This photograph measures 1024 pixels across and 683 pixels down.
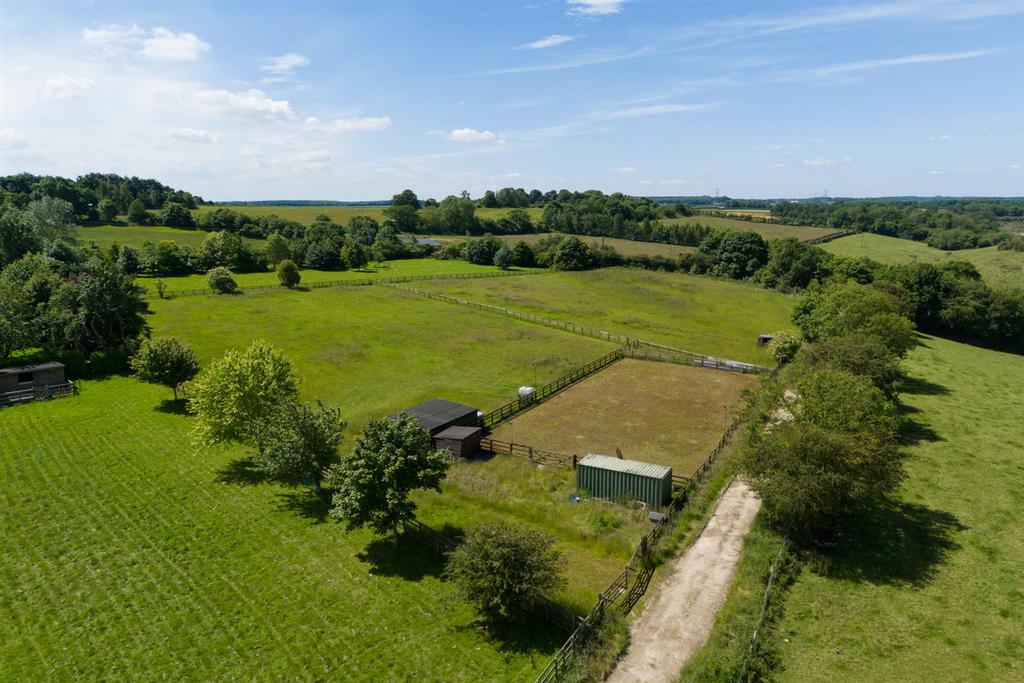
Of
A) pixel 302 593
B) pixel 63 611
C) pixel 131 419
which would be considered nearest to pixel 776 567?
pixel 302 593

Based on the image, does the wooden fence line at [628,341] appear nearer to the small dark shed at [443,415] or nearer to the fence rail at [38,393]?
the small dark shed at [443,415]

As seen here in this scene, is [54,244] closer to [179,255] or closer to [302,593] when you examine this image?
[179,255]

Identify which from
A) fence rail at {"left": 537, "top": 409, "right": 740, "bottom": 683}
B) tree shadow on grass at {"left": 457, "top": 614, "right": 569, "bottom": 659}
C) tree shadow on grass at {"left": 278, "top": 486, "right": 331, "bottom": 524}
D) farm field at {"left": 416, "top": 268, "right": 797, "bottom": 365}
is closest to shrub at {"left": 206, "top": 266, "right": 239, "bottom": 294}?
farm field at {"left": 416, "top": 268, "right": 797, "bottom": 365}

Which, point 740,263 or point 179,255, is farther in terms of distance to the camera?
point 740,263

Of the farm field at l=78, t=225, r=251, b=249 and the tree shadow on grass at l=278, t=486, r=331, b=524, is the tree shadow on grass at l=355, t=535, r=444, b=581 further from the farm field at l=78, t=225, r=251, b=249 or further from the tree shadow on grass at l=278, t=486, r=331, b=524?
the farm field at l=78, t=225, r=251, b=249

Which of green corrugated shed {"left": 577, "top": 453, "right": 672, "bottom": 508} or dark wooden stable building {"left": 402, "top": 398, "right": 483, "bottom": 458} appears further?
dark wooden stable building {"left": 402, "top": 398, "right": 483, "bottom": 458}

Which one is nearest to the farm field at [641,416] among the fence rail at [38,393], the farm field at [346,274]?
the fence rail at [38,393]

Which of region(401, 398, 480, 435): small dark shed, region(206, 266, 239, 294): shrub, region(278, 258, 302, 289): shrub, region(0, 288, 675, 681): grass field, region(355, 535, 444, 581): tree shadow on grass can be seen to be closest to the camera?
region(0, 288, 675, 681): grass field
